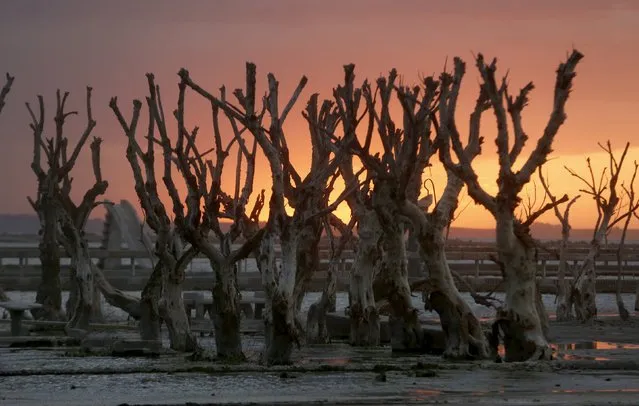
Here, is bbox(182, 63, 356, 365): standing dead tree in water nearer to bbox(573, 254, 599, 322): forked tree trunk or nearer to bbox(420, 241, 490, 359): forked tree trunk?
bbox(420, 241, 490, 359): forked tree trunk

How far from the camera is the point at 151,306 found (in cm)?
2922

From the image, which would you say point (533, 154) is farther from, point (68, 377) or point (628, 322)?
point (628, 322)

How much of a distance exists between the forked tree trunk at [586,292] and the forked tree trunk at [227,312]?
685 inches

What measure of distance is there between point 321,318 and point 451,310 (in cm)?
778

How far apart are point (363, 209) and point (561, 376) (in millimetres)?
10160

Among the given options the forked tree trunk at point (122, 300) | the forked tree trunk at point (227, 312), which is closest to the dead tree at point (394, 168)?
the forked tree trunk at point (227, 312)

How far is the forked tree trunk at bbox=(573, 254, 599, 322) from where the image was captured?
A: 132 ft

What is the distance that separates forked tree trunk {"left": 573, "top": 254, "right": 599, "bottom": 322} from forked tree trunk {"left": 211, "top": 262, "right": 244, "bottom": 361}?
17397 mm

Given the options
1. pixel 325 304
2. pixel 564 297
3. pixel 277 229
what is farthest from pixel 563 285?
pixel 277 229

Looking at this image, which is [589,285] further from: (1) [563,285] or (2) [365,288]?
(2) [365,288]

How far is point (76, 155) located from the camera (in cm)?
3812

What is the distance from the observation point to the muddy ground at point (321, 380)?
18172 millimetres

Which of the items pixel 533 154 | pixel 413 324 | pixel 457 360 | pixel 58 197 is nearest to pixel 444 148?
pixel 533 154

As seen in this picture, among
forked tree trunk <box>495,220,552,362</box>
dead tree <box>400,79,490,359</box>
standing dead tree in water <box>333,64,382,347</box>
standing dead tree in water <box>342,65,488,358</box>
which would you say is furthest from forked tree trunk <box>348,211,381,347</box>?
forked tree trunk <box>495,220,552,362</box>
